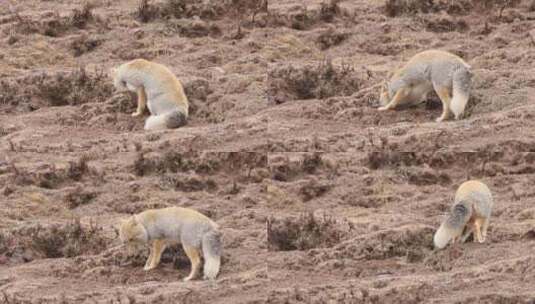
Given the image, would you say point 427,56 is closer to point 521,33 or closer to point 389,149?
point 389,149

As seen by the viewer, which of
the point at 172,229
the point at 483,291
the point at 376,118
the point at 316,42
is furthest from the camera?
the point at 316,42

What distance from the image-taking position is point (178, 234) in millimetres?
16750

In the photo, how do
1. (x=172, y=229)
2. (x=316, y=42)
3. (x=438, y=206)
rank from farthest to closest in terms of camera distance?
(x=316, y=42)
(x=438, y=206)
(x=172, y=229)

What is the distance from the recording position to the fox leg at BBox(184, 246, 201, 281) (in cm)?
1638

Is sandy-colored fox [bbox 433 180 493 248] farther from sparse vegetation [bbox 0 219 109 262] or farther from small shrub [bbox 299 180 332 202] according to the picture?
sparse vegetation [bbox 0 219 109 262]

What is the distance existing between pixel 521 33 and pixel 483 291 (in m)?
7.04

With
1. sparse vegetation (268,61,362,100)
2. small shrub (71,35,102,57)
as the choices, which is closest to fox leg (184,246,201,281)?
sparse vegetation (268,61,362,100)

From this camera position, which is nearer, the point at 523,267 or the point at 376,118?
the point at 523,267

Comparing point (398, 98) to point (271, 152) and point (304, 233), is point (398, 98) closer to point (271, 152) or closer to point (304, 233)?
point (271, 152)

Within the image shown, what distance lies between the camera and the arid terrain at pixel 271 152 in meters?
16.5

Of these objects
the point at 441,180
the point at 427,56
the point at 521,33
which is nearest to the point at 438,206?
the point at 441,180

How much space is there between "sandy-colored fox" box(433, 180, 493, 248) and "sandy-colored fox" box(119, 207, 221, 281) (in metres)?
2.46

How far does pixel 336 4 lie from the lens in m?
21.8

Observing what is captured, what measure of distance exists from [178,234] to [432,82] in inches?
159
